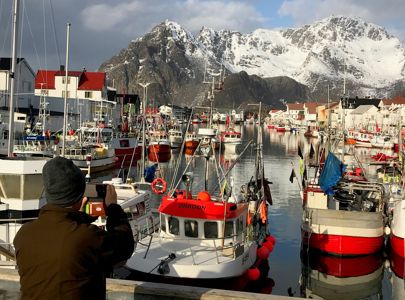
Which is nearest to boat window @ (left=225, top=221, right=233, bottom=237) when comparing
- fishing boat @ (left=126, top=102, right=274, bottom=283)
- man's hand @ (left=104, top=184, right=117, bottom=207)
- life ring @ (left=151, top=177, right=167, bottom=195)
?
fishing boat @ (left=126, top=102, right=274, bottom=283)

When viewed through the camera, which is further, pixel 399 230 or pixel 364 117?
pixel 364 117

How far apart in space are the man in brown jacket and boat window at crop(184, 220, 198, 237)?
1387 cm

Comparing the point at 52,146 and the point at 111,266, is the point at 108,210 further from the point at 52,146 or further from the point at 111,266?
the point at 52,146

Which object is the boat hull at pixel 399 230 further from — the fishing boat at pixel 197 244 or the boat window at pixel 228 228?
the boat window at pixel 228 228

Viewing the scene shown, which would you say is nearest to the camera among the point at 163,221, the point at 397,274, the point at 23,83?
the point at 163,221

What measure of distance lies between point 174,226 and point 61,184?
14.6 meters

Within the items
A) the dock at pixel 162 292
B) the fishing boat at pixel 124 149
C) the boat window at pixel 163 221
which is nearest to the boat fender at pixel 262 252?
the boat window at pixel 163 221

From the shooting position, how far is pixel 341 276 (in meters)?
22.4

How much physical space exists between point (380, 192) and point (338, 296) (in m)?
7.05

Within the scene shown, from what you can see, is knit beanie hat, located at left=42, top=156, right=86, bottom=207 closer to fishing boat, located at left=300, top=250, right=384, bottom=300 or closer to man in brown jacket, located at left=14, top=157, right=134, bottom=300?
man in brown jacket, located at left=14, top=157, right=134, bottom=300

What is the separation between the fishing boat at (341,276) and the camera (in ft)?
69.6

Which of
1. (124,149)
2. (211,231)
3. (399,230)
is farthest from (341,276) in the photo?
(124,149)

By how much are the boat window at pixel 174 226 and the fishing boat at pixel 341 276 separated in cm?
631

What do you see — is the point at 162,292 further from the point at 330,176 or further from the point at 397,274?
the point at 330,176
